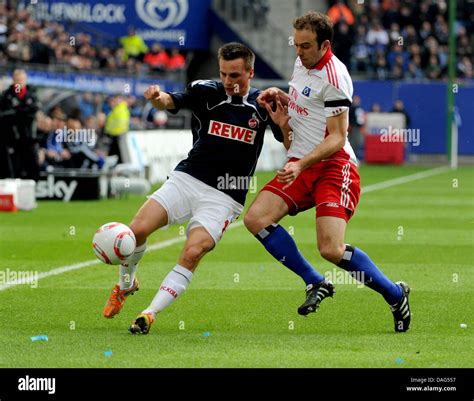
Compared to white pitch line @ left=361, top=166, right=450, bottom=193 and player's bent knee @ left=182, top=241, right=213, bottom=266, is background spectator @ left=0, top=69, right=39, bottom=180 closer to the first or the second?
white pitch line @ left=361, top=166, right=450, bottom=193

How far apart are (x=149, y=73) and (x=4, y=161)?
1890 cm

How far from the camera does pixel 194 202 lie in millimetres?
9445

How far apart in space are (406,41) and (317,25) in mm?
36382

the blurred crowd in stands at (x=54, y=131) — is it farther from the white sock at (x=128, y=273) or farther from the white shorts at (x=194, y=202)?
the white shorts at (x=194, y=202)

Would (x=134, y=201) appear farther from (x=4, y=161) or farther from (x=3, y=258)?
(x=3, y=258)

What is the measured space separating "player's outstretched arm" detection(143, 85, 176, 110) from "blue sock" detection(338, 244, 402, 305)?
1.71 m

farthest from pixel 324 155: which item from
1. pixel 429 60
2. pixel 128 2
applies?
pixel 128 2

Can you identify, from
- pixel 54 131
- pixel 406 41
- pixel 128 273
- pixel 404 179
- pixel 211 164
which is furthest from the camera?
pixel 406 41

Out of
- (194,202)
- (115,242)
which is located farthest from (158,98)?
(115,242)

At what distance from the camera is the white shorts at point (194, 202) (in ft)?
30.7

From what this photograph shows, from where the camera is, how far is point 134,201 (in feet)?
75.8

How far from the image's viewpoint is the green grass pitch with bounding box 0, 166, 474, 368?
8.09 meters

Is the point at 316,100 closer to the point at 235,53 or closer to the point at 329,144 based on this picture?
the point at 329,144

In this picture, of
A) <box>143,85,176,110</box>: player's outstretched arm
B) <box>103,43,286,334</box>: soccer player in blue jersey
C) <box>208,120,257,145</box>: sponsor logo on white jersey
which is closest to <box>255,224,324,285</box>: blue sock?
<box>103,43,286,334</box>: soccer player in blue jersey
